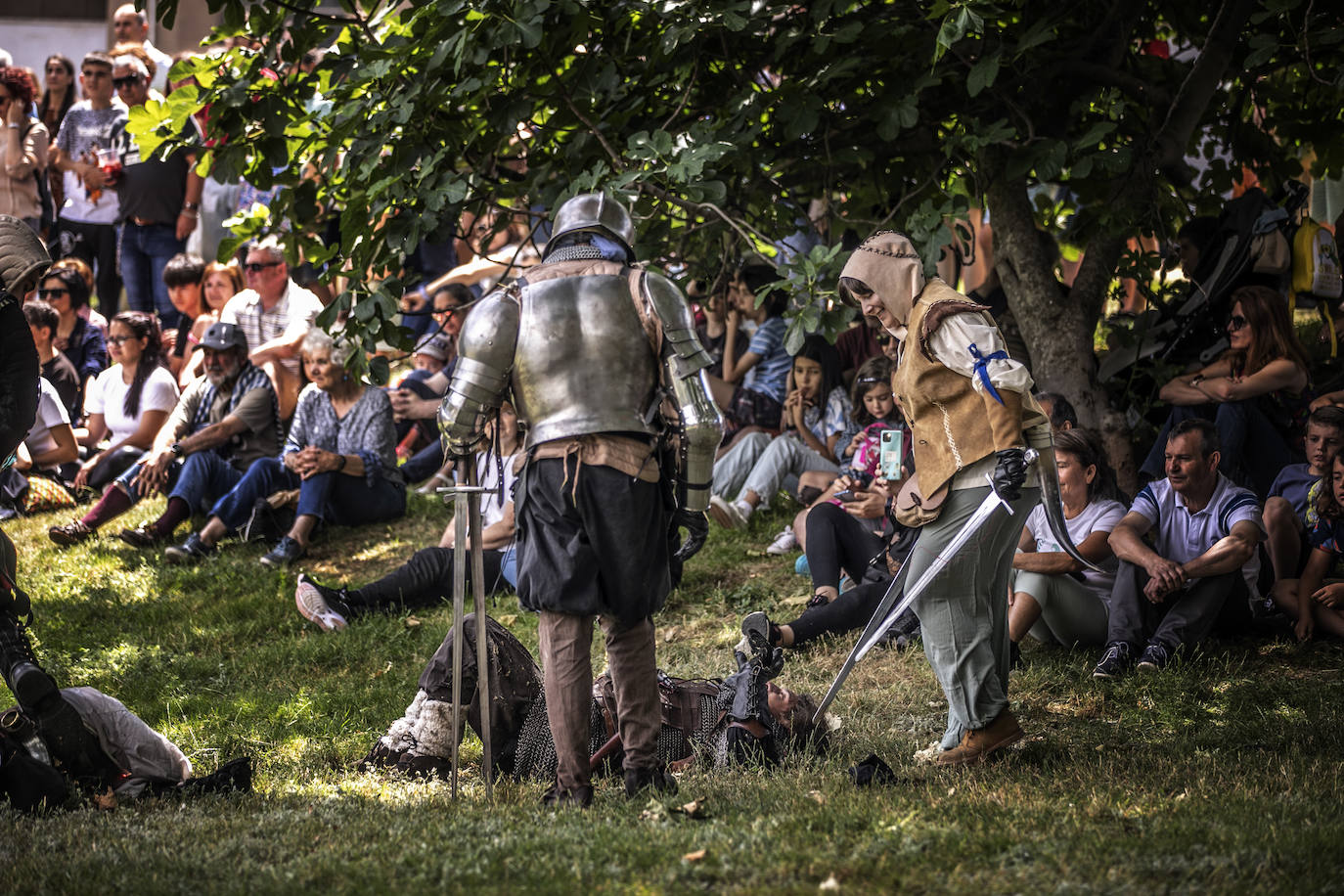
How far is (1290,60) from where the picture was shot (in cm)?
677

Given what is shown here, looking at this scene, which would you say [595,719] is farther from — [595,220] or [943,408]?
[595,220]

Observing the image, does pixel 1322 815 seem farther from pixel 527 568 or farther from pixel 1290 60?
pixel 1290 60

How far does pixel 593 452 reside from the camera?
166 inches

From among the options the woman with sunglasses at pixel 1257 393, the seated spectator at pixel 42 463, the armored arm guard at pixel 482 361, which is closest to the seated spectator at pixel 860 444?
the woman with sunglasses at pixel 1257 393

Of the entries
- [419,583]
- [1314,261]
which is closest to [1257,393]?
[1314,261]

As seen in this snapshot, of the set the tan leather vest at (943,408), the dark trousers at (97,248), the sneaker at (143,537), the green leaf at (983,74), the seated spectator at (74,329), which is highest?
the dark trousers at (97,248)

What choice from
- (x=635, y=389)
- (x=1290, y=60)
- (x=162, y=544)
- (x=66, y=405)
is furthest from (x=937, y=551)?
(x=66, y=405)

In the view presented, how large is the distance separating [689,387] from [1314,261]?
4336 mm

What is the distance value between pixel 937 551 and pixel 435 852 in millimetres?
2041

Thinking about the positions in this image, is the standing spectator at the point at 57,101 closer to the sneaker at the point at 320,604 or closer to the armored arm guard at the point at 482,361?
the sneaker at the point at 320,604

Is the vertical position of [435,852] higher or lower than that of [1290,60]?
lower

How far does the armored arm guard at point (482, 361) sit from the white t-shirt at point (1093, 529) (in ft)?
9.37

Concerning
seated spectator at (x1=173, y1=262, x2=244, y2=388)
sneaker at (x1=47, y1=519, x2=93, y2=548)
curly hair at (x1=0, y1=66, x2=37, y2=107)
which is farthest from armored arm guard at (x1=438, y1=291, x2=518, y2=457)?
curly hair at (x1=0, y1=66, x2=37, y2=107)

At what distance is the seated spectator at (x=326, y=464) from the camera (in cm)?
864
